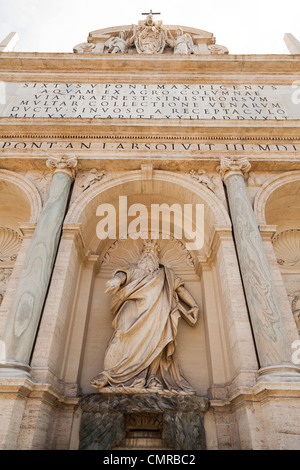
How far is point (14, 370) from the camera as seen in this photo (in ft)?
15.7

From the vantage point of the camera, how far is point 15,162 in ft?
26.2

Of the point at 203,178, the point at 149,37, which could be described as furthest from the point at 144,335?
the point at 149,37

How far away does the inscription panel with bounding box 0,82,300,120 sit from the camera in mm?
9086

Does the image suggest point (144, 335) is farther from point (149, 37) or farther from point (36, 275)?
point (149, 37)

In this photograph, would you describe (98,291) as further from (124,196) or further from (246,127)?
(246,127)

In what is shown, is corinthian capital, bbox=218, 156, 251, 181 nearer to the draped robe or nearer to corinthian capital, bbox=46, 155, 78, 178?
the draped robe

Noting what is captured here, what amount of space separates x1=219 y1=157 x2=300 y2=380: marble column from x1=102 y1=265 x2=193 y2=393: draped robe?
178 centimetres

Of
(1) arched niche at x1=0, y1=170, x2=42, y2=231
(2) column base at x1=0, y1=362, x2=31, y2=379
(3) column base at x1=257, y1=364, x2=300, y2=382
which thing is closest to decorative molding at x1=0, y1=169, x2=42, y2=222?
(1) arched niche at x1=0, y1=170, x2=42, y2=231

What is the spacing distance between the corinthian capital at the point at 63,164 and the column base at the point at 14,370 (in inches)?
180

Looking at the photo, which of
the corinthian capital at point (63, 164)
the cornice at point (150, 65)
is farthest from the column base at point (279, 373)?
the cornice at point (150, 65)

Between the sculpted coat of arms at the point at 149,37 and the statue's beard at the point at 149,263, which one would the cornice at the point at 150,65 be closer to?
the sculpted coat of arms at the point at 149,37

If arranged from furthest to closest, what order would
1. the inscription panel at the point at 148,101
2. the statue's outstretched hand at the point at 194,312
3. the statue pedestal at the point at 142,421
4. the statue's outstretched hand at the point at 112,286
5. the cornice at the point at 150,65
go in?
the cornice at the point at 150,65
the inscription panel at the point at 148,101
the statue's outstretched hand at the point at 194,312
the statue's outstretched hand at the point at 112,286
the statue pedestal at the point at 142,421

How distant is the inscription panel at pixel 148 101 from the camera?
909 cm

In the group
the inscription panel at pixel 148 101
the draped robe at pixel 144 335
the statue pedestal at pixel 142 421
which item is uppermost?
the inscription panel at pixel 148 101
